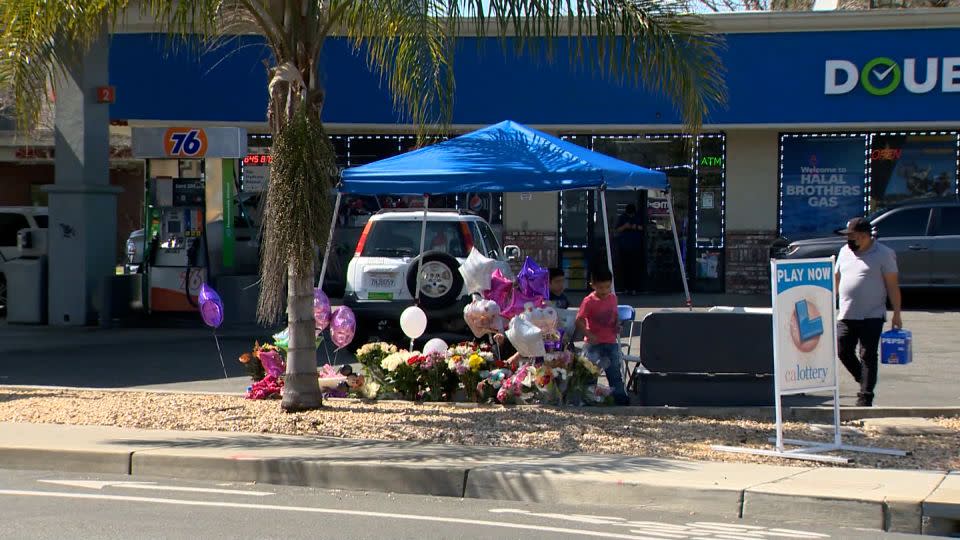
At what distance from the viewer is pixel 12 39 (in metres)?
10.8

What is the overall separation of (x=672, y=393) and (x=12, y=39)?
22.1ft

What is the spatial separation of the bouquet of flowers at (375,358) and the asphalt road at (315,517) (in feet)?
10.1

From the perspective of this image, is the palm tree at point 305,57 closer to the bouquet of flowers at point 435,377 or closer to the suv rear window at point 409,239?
the bouquet of flowers at point 435,377

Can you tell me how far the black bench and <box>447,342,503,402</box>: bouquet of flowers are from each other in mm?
1459

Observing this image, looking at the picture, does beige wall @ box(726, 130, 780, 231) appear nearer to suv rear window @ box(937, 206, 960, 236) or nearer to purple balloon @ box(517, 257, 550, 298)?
suv rear window @ box(937, 206, 960, 236)

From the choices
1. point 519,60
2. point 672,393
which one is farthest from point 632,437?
point 519,60

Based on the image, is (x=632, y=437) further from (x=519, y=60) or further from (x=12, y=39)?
(x=519, y=60)

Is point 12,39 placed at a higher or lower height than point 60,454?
higher

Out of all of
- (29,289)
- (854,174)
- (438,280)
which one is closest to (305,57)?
(438,280)

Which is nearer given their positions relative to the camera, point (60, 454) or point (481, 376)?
point (60, 454)

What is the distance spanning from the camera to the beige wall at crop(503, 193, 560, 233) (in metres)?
24.0

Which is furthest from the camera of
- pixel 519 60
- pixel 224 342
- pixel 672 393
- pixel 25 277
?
pixel 519 60

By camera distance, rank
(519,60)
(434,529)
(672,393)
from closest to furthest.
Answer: (434,529) → (672,393) → (519,60)

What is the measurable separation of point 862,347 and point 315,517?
5696mm
